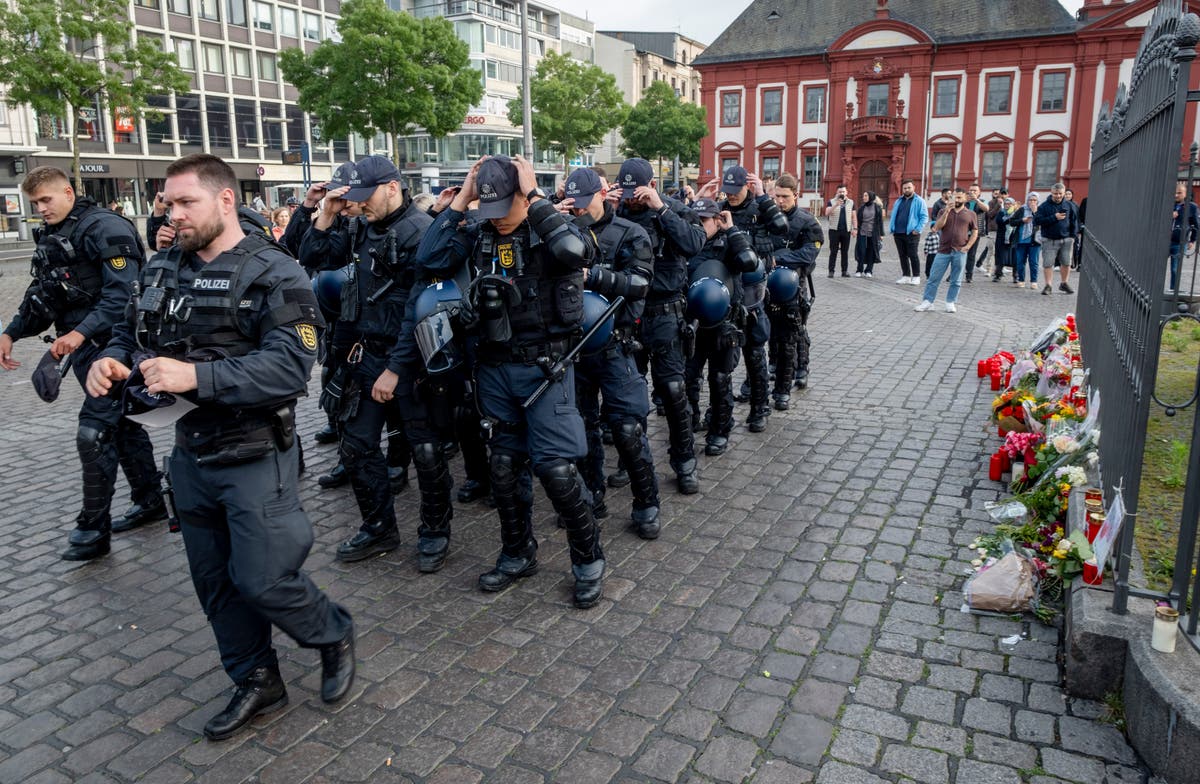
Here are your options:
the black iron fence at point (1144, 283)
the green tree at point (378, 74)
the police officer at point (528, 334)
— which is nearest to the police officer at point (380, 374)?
the police officer at point (528, 334)

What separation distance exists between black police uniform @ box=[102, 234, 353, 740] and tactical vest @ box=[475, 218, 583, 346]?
1198 millimetres

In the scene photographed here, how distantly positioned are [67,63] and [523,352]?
97.3ft

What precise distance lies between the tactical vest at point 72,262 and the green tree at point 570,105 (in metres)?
55.3

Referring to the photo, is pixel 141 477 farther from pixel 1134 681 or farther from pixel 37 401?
pixel 1134 681

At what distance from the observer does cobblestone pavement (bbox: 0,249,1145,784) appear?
342 cm

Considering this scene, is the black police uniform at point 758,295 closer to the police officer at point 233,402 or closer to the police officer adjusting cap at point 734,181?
the police officer adjusting cap at point 734,181

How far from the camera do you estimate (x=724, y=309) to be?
21.5 feet

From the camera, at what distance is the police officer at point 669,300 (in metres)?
6.04

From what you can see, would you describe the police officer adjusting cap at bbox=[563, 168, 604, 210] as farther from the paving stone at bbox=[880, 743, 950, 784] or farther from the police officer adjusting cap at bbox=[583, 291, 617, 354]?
the paving stone at bbox=[880, 743, 950, 784]

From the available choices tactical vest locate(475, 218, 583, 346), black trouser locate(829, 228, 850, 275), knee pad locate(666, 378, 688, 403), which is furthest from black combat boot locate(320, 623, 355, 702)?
black trouser locate(829, 228, 850, 275)

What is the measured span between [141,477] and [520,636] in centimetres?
306

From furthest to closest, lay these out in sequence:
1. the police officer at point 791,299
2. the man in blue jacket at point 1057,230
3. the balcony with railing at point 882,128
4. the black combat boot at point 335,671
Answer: the balcony with railing at point 882,128, the man in blue jacket at point 1057,230, the police officer at point 791,299, the black combat boot at point 335,671

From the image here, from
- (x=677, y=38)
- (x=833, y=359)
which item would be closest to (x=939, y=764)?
Answer: (x=833, y=359)

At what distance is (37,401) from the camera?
31.7 feet
